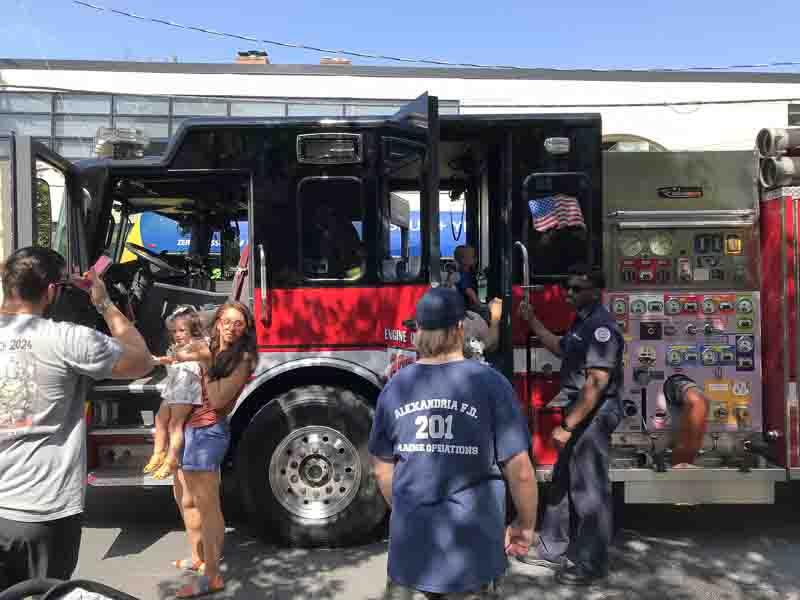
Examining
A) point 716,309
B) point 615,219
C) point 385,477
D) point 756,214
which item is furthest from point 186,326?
point 756,214

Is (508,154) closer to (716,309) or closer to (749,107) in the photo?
(716,309)

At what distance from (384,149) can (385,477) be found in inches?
119

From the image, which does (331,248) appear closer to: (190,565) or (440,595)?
(190,565)

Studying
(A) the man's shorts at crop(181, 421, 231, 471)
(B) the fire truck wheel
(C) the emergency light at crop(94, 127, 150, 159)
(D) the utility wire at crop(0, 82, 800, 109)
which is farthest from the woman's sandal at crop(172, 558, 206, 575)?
(D) the utility wire at crop(0, 82, 800, 109)

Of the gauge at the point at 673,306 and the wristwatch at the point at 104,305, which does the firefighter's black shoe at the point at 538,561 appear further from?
the wristwatch at the point at 104,305

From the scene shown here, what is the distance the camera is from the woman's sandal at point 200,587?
14.7 feet

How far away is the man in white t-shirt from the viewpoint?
8.84 feet

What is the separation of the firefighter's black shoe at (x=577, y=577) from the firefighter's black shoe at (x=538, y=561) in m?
0.18

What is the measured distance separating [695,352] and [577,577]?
1796 mm

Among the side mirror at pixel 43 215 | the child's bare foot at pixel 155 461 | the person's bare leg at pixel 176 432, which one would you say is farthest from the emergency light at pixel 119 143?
the child's bare foot at pixel 155 461

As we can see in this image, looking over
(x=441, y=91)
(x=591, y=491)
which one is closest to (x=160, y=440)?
(x=591, y=491)

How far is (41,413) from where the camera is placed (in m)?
2.73

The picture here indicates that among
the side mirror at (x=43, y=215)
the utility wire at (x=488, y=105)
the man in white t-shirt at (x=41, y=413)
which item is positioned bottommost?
the man in white t-shirt at (x=41, y=413)

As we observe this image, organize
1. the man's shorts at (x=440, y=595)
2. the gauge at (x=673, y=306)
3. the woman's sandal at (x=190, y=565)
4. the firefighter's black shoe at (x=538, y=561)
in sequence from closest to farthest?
the man's shorts at (x=440, y=595), the woman's sandal at (x=190, y=565), the firefighter's black shoe at (x=538, y=561), the gauge at (x=673, y=306)
